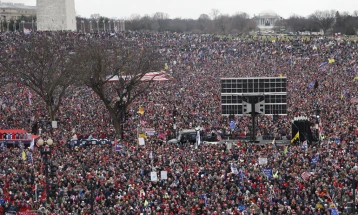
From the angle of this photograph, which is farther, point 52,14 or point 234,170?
point 52,14

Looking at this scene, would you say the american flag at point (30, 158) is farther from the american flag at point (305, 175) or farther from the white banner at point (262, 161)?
the american flag at point (305, 175)

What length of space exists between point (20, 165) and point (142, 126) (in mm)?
13055

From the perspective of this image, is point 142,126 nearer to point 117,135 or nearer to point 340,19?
point 117,135

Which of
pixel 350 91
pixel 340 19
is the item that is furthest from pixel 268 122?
pixel 340 19

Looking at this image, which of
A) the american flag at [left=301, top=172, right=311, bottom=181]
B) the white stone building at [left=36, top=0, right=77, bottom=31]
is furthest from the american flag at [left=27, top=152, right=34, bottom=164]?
the white stone building at [left=36, top=0, right=77, bottom=31]

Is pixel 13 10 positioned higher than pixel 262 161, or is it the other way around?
pixel 13 10

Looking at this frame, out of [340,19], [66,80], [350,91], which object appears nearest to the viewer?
[66,80]

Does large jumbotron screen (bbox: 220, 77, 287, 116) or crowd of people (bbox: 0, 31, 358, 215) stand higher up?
large jumbotron screen (bbox: 220, 77, 287, 116)

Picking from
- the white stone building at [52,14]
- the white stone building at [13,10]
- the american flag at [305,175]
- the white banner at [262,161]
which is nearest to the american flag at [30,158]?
the white banner at [262,161]

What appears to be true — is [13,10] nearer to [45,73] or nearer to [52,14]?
[52,14]

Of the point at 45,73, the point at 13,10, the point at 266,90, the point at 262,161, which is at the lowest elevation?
the point at 262,161

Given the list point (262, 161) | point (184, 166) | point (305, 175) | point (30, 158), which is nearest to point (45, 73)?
point (30, 158)

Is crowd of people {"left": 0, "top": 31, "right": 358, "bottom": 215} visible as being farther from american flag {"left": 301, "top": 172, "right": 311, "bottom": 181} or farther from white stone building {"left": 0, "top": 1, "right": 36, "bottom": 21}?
white stone building {"left": 0, "top": 1, "right": 36, "bottom": 21}

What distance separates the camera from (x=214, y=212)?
80.0 feet
